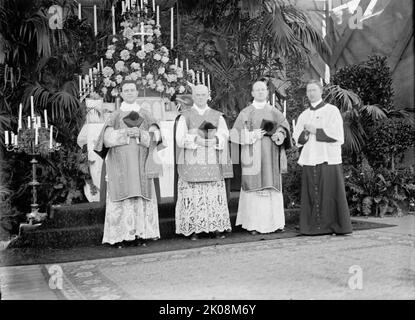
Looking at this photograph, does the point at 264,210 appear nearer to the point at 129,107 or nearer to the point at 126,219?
the point at 126,219

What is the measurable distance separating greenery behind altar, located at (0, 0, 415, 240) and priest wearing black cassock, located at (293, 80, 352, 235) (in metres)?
1.62

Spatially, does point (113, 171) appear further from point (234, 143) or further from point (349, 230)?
point (349, 230)

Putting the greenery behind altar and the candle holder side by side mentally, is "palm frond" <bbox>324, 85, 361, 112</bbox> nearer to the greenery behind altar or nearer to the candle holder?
the greenery behind altar

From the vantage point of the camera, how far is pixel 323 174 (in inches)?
248

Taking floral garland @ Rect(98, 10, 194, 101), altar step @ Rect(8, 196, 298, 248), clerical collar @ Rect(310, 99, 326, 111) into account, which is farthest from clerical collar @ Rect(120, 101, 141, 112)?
clerical collar @ Rect(310, 99, 326, 111)

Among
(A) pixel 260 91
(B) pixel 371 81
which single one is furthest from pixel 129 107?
(B) pixel 371 81

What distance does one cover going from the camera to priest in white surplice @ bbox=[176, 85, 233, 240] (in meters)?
5.90

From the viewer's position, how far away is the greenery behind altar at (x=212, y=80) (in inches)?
283

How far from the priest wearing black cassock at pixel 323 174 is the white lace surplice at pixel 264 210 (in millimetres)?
321

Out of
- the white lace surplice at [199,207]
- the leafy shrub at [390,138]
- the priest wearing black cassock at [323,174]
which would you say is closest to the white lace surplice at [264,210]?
the priest wearing black cassock at [323,174]

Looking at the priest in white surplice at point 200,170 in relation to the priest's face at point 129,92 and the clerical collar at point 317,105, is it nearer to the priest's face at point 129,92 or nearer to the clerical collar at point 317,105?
the priest's face at point 129,92

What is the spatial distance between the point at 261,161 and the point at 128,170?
162 centimetres

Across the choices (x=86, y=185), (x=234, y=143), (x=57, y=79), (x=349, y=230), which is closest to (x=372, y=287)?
(x=349, y=230)

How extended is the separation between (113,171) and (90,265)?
115 cm
